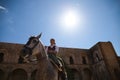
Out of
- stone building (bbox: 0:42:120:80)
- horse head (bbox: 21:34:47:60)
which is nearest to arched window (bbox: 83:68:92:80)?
stone building (bbox: 0:42:120:80)

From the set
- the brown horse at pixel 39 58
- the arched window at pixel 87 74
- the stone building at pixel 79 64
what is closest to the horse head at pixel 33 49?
the brown horse at pixel 39 58

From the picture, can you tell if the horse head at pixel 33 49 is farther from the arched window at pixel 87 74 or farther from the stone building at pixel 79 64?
the arched window at pixel 87 74

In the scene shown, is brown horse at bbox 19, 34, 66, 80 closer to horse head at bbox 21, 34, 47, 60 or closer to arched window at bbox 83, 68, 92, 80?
horse head at bbox 21, 34, 47, 60

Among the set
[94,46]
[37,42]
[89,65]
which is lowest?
[37,42]

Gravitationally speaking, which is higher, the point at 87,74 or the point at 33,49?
the point at 87,74

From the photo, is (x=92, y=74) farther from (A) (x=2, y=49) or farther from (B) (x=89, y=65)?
(A) (x=2, y=49)

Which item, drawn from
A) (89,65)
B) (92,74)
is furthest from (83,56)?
(92,74)

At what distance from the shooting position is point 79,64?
19266 mm

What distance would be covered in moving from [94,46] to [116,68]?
5.38 metres

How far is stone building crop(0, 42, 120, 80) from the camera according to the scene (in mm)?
15052

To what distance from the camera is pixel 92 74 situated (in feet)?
63.1

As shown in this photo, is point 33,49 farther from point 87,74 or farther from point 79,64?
point 87,74

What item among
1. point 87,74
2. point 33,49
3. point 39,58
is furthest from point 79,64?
point 33,49

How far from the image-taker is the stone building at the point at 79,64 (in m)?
15.1
